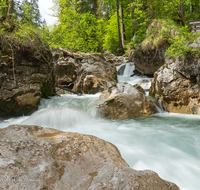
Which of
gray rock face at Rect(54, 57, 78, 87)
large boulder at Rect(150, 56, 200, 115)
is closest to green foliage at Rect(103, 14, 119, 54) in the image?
gray rock face at Rect(54, 57, 78, 87)

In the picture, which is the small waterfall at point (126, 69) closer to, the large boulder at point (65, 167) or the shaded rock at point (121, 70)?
the shaded rock at point (121, 70)

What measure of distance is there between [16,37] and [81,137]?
4953 mm

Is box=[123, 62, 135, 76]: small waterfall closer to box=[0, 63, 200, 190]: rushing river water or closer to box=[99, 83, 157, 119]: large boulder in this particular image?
box=[99, 83, 157, 119]: large boulder

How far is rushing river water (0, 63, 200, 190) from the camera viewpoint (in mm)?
2367

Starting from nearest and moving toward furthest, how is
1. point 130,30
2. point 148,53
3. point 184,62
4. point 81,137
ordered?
→ point 81,137 → point 184,62 → point 148,53 → point 130,30

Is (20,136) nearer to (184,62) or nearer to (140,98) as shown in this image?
(140,98)

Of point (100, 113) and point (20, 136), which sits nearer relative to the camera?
point (20, 136)

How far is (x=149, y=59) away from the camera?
10.6 meters

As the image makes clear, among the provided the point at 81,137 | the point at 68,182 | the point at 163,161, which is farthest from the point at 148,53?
the point at 68,182

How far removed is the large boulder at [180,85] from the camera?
541 cm

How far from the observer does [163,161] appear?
101 inches

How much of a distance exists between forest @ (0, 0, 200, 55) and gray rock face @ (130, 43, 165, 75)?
690mm

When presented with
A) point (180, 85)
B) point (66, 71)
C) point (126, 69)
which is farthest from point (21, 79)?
point (126, 69)

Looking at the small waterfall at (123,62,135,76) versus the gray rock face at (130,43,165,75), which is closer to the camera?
the gray rock face at (130,43,165,75)
